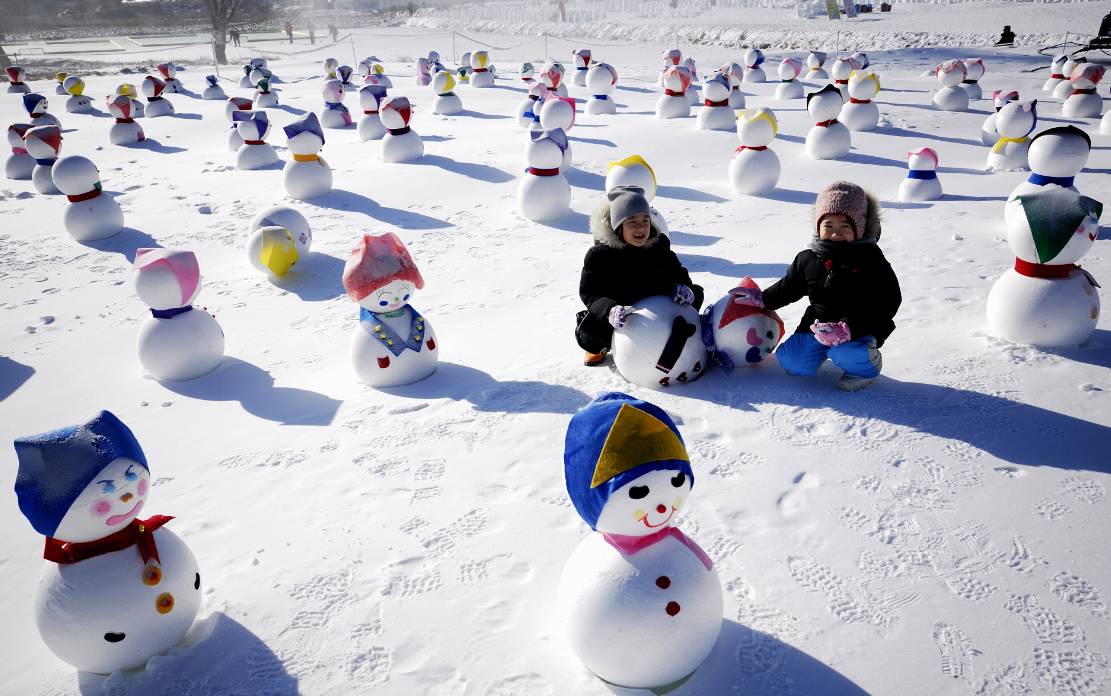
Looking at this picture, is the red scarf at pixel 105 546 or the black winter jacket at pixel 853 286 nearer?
the red scarf at pixel 105 546

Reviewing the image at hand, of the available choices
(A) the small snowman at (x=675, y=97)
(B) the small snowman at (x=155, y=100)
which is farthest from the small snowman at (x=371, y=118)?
(B) the small snowman at (x=155, y=100)

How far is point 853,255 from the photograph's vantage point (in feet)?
11.7

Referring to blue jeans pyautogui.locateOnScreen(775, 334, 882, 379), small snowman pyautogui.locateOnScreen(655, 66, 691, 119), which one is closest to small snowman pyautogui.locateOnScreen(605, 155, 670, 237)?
blue jeans pyautogui.locateOnScreen(775, 334, 882, 379)

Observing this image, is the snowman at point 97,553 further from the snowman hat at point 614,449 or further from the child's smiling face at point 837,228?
the child's smiling face at point 837,228

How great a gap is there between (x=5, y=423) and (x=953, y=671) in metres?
5.13

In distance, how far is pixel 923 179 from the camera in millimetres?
7066

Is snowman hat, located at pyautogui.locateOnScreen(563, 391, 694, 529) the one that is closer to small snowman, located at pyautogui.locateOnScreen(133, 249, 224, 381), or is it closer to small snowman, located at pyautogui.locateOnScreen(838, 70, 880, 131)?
small snowman, located at pyautogui.locateOnScreen(133, 249, 224, 381)

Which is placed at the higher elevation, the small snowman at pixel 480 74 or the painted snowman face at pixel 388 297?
the small snowman at pixel 480 74

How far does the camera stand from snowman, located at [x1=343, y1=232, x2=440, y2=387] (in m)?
4.11

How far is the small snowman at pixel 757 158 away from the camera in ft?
24.8

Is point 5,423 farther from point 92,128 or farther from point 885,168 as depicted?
point 92,128

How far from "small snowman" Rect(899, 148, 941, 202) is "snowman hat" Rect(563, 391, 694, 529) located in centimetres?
612

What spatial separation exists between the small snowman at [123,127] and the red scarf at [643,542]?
13.1m

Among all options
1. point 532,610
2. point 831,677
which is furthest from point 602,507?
point 831,677
